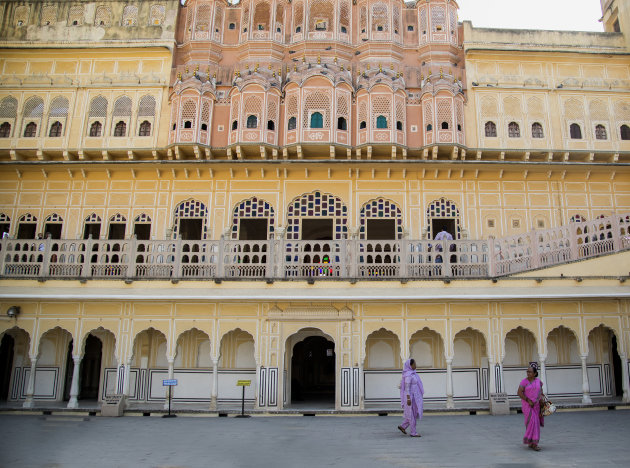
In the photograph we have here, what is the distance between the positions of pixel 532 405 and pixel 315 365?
1141 centimetres

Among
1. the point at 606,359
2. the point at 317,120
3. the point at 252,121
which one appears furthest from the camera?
the point at 252,121

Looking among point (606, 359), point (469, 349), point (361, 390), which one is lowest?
point (361, 390)

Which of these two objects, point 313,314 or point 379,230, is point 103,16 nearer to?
point 379,230

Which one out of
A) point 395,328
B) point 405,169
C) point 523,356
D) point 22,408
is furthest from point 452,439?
point 22,408

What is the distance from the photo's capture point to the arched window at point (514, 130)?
59.6 feet

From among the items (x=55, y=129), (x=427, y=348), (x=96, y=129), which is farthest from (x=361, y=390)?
(x=55, y=129)

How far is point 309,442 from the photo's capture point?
9.38 metres

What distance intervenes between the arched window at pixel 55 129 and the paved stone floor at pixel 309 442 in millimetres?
9981

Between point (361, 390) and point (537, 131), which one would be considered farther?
point (537, 131)

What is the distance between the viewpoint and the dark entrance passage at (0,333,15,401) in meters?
16.8

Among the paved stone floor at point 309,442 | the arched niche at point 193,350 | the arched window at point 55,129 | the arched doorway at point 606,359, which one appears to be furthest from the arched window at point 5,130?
the arched doorway at point 606,359

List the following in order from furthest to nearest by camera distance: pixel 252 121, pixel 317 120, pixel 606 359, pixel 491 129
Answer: pixel 491 129, pixel 252 121, pixel 317 120, pixel 606 359

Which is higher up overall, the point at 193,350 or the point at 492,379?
the point at 193,350

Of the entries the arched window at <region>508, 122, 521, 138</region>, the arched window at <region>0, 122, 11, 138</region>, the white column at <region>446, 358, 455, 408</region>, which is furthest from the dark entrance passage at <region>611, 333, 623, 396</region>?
the arched window at <region>0, 122, 11, 138</region>
